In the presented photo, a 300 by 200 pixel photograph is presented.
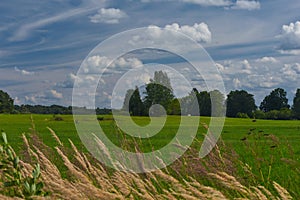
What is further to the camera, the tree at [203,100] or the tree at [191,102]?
the tree at [203,100]

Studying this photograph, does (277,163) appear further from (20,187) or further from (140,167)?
(20,187)

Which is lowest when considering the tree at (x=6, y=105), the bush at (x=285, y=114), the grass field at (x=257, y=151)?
the grass field at (x=257, y=151)

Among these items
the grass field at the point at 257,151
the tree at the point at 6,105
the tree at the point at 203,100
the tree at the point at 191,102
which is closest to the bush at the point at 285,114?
the tree at the point at 203,100

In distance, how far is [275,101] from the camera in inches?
4978

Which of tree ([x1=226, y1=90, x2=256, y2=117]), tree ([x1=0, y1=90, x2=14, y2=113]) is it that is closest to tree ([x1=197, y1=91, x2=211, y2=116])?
tree ([x1=226, y1=90, x2=256, y2=117])

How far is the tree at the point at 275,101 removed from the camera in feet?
413

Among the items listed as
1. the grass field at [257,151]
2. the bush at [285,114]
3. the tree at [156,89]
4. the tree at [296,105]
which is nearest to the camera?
the grass field at [257,151]

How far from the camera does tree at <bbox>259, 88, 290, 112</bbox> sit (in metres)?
126

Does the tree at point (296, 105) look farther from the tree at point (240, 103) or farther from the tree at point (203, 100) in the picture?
the tree at point (203, 100)

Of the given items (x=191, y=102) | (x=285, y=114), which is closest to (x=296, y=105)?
(x=285, y=114)

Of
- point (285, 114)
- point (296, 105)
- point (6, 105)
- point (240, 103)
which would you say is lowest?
point (285, 114)

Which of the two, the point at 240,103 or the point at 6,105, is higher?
the point at 240,103

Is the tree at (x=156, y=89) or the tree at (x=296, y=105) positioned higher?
the tree at (x=296, y=105)

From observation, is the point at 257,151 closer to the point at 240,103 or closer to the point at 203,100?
the point at 203,100
